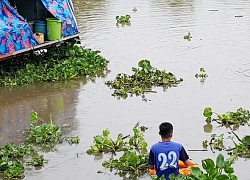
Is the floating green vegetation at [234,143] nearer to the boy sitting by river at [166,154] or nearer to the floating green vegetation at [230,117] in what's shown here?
the floating green vegetation at [230,117]

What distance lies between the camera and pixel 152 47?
16828 mm

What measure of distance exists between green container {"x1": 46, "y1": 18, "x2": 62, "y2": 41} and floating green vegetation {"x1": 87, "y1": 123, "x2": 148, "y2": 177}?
19.5 feet

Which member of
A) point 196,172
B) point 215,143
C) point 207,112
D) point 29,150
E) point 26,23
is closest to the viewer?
point 196,172

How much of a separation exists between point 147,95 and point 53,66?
3.17 meters

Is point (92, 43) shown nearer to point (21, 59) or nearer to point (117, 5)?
point (21, 59)

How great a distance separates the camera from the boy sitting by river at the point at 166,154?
607 cm

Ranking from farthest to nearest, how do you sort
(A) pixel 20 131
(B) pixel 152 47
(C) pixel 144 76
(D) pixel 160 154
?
(B) pixel 152 47
(C) pixel 144 76
(A) pixel 20 131
(D) pixel 160 154

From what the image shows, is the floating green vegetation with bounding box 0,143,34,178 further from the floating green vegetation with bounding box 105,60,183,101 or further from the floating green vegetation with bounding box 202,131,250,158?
the floating green vegetation with bounding box 105,60,183,101

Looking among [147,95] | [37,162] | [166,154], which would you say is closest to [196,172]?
[166,154]

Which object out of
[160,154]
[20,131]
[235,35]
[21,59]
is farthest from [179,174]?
[235,35]

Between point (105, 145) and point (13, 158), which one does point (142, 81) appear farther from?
point (13, 158)

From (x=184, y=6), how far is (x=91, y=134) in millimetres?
18545

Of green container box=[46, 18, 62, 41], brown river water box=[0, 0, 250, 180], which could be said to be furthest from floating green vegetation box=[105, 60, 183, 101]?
green container box=[46, 18, 62, 41]

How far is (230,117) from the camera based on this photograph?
962cm
